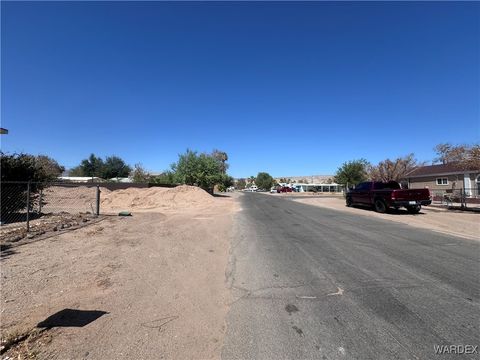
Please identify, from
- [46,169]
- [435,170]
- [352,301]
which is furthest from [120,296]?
[435,170]

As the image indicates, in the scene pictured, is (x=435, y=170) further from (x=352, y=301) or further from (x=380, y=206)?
(x=352, y=301)

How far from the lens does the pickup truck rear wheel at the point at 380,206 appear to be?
19.5 m

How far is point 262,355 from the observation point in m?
3.18

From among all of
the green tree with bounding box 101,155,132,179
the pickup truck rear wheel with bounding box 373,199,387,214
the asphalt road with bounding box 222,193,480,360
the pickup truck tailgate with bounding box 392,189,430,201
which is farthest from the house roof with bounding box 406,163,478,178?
the green tree with bounding box 101,155,132,179

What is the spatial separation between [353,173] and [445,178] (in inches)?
590

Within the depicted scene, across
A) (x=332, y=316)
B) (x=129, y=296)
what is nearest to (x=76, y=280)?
(x=129, y=296)

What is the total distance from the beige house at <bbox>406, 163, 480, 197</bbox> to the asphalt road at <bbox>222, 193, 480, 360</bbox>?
2700cm

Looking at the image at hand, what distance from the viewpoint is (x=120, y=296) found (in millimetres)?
4812

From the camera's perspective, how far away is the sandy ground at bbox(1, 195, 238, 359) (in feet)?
11.1

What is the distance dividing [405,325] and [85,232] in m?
10.1

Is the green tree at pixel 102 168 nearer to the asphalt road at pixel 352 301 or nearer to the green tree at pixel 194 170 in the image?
the green tree at pixel 194 170

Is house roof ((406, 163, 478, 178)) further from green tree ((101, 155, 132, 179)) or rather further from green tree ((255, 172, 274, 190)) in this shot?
green tree ((255, 172, 274, 190))

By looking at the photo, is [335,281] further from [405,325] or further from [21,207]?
[21,207]

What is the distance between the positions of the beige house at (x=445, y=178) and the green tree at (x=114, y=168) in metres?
84.1
